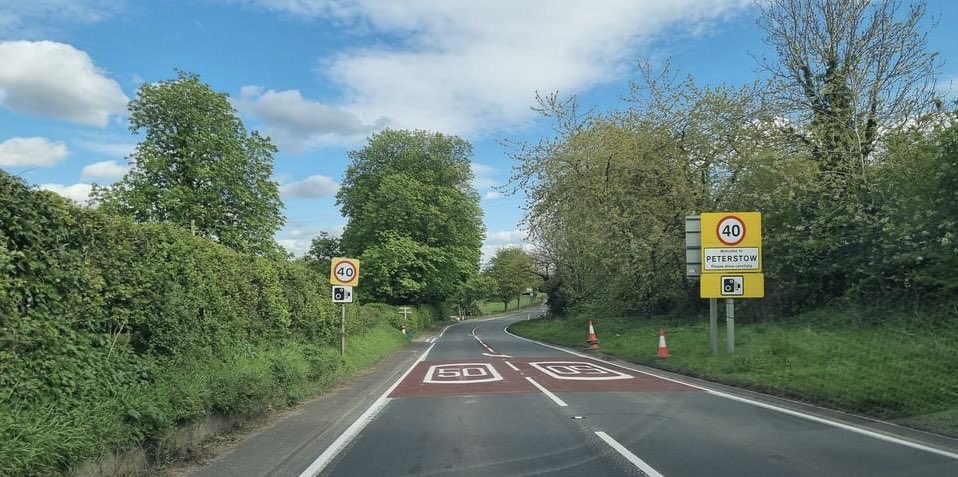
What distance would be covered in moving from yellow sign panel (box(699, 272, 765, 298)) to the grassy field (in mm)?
1363

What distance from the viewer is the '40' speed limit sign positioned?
56.8 feet

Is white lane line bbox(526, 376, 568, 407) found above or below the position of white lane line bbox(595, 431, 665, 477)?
below

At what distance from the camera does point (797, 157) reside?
2269cm

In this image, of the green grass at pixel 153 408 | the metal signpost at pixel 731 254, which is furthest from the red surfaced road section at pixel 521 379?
the metal signpost at pixel 731 254

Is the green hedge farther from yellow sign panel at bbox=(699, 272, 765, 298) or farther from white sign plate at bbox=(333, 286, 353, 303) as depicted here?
yellow sign panel at bbox=(699, 272, 765, 298)

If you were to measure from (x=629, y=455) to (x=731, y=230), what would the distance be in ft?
38.9

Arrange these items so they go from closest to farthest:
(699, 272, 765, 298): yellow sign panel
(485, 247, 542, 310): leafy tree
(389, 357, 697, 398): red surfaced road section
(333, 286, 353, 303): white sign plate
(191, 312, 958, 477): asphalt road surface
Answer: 1. (191, 312, 958, 477): asphalt road surface
2. (389, 357, 697, 398): red surfaced road section
3. (333, 286, 353, 303): white sign plate
4. (699, 272, 765, 298): yellow sign panel
5. (485, 247, 542, 310): leafy tree

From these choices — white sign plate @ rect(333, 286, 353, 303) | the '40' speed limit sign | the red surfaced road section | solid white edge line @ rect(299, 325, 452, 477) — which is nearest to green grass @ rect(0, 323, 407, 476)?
solid white edge line @ rect(299, 325, 452, 477)

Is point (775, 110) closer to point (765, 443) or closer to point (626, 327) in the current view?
point (626, 327)

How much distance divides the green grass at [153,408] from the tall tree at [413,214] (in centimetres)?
3721

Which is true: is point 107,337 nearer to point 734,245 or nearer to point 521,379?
point 521,379

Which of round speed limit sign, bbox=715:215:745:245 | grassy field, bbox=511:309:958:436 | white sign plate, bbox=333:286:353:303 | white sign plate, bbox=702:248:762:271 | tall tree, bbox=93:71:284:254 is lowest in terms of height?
grassy field, bbox=511:309:958:436

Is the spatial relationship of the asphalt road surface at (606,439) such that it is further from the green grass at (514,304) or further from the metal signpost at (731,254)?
the green grass at (514,304)

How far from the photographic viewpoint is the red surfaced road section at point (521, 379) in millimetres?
13438
